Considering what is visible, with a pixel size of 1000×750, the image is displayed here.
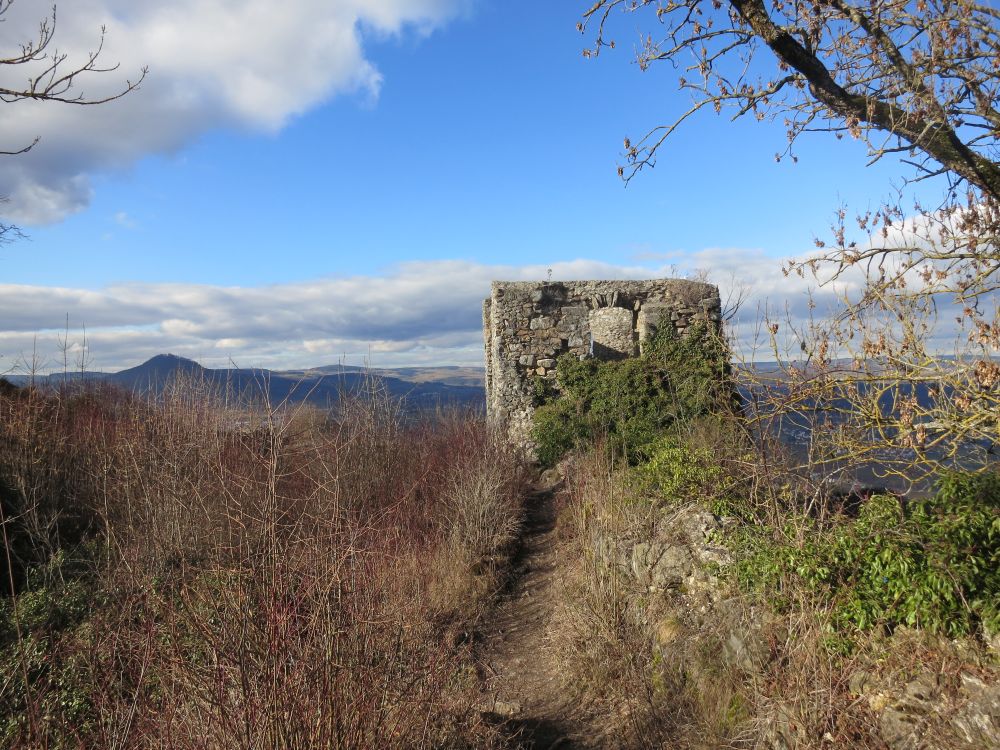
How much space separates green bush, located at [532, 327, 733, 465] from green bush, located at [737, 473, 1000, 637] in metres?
4.59

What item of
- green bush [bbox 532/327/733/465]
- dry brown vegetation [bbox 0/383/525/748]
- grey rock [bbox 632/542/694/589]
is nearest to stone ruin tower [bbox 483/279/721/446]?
green bush [bbox 532/327/733/465]

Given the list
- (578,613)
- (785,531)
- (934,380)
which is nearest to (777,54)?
(934,380)

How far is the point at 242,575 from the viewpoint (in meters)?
2.80

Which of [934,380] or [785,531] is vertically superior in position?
[934,380]

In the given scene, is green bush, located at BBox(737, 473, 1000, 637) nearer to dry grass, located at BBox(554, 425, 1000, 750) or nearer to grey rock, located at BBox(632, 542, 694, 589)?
dry grass, located at BBox(554, 425, 1000, 750)

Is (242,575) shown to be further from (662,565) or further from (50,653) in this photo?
(662,565)

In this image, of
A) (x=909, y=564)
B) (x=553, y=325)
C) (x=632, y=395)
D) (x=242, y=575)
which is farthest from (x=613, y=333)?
(x=242, y=575)

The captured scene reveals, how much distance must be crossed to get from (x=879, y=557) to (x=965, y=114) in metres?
3.29

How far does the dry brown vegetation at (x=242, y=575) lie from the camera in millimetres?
2713

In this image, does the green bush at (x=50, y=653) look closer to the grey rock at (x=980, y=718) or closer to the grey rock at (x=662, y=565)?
the grey rock at (x=980, y=718)

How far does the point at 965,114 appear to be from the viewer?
4.82m

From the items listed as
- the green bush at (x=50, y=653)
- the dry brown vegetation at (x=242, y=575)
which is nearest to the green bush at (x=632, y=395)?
the dry brown vegetation at (x=242, y=575)

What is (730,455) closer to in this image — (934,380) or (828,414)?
(828,414)

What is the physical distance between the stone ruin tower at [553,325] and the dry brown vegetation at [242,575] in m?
1.64
